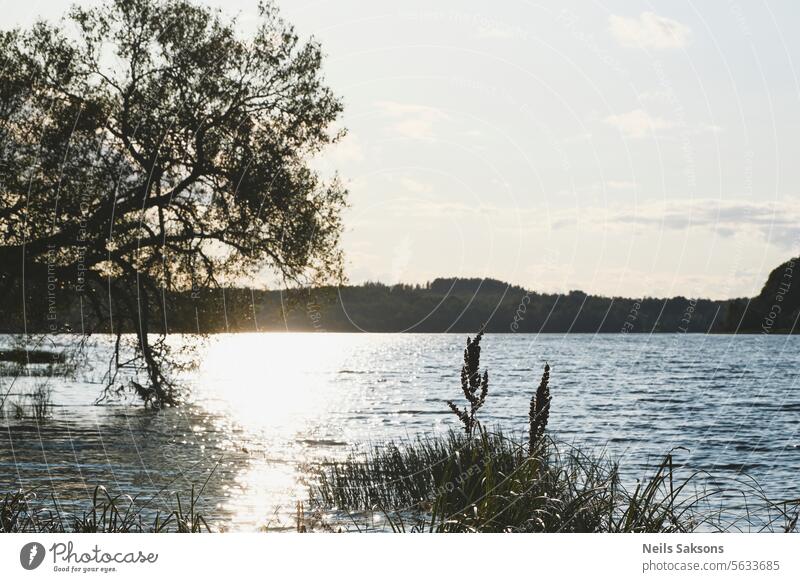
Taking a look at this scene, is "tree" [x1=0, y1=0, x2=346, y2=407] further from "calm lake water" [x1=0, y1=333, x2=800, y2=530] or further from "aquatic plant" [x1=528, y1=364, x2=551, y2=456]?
"aquatic plant" [x1=528, y1=364, x2=551, y2=456]

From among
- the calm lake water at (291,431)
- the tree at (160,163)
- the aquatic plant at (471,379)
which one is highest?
the tree at (160,163)

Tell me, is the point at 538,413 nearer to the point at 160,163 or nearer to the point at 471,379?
the point at 471,379

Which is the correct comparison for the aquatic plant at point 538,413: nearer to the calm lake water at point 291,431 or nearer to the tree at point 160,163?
the calm lake water at point 291,431

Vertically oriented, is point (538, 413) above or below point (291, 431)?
above

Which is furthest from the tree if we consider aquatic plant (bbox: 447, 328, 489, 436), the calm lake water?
aquatic plant (bbox: 447, 328, 489, 436)

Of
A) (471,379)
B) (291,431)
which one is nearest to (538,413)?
(471,379)

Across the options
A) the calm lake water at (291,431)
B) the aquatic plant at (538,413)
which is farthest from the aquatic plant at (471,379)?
the calm lake water at (291,431)

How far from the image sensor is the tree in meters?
20.9

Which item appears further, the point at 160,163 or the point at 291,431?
the point at 291,431

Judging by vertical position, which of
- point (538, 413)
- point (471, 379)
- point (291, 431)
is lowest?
point (291, 431)

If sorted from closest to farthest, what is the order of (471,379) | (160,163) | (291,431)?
(471,379) < (160,163) < (291,431)

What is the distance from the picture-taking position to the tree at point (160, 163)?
20.9 meters

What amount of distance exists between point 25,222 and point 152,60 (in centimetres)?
566

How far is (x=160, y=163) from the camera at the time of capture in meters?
22.1
